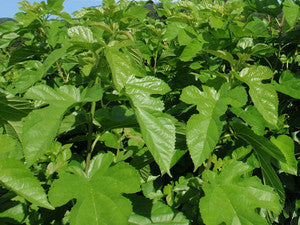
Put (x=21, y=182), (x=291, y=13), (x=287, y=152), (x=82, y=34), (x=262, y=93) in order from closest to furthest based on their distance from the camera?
1. (x=21, y=182)
2. (x=82, y=34)
3. (x=262, y=93)
4. (x=287, y=152)
5. (x=291, y=13)

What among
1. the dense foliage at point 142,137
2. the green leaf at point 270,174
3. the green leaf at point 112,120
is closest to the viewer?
the dense foliage at point 142,137

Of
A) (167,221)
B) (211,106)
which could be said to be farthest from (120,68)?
(167,221)

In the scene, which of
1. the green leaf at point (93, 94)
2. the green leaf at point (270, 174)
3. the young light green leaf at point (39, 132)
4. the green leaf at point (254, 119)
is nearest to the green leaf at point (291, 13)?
the green leaf at point (254, 119)

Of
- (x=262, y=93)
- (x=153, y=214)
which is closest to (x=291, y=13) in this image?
(x=262, y=93)

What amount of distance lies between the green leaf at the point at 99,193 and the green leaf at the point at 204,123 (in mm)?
288

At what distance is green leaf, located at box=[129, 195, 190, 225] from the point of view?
1268mm

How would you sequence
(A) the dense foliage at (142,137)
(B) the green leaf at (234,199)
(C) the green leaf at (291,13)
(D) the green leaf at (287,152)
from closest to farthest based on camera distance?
1. (A) the dense foliage at (142,137)
2. (B) the green leaf at (234,199)
3. (D) the green leaf at (287,152)
4. (C) the green leaf at (291,13)

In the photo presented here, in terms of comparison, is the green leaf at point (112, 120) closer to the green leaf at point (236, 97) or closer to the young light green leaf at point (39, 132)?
the young light green leaf at point (39, 132)

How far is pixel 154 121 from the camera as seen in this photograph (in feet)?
3.25

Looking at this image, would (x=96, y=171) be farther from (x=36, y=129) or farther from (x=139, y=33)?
(x=139, y=33)

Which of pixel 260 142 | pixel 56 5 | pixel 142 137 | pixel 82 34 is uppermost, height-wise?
pixel 56 5

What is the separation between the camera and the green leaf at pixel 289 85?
5.16 feet

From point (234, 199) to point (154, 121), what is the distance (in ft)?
1.79

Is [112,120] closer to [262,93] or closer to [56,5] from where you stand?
[262,93]
